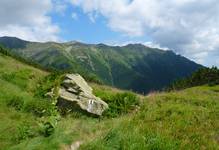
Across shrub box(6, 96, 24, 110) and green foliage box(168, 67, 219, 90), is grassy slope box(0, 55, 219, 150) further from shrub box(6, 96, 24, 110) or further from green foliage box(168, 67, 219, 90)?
green foliage box(168, 67, 219, 90)

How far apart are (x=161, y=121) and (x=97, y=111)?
5.83m

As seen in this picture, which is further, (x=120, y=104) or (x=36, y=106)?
(x=120, y=104)

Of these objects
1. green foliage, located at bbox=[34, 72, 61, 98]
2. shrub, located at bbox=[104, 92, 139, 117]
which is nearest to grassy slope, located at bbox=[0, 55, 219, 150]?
shrub, located at bbox=[104, 92, 139, 117]

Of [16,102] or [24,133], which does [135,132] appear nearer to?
[24,133]

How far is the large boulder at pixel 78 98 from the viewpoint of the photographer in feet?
67.1

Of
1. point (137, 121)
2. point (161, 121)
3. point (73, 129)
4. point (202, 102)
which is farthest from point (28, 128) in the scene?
point (202, 102)

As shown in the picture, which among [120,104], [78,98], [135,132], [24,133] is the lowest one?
[24,133]

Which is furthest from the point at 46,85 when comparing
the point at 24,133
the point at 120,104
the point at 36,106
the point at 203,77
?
the point at 203,77

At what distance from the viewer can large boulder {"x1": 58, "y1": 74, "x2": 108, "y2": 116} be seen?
20.5m

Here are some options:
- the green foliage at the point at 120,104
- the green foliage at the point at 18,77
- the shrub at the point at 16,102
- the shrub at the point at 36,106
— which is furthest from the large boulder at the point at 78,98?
the green foliage at the point at 18,77

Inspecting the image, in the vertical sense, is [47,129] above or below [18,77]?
below

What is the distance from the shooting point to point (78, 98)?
21797 millimetres

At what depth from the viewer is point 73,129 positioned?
47.8 feet

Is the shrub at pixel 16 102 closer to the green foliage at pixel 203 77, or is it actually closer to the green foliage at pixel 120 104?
the green foliage at pixel 120 104
